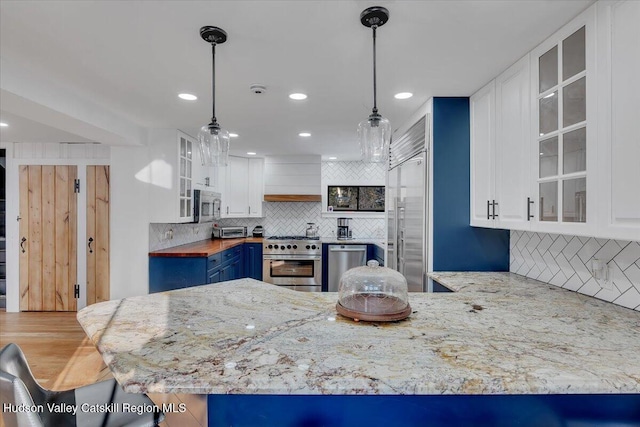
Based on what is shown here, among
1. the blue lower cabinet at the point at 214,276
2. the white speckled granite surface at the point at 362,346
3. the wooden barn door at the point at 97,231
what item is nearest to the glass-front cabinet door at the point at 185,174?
the blue lower cabinet at the point at 214,276

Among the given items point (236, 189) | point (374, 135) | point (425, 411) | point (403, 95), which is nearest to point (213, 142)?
point (374, 135)

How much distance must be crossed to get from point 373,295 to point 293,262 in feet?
11.6

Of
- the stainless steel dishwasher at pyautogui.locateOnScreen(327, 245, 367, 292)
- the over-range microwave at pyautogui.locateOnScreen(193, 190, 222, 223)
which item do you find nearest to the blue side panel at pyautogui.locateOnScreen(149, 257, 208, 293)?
the over-range microwave at pyautogui.locateOnScreen(193, 190, 222, 223)

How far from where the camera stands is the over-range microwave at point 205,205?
13.5 feet

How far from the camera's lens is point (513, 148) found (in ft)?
6.81

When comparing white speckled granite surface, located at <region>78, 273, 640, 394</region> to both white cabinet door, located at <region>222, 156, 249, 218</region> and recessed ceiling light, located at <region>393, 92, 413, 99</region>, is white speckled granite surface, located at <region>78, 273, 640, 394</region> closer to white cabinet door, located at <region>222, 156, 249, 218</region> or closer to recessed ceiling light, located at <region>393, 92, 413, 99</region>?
recessed ceiling light, located at <region>393, 92, 413, 99</region>

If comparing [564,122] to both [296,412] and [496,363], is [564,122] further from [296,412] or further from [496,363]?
[296,412]

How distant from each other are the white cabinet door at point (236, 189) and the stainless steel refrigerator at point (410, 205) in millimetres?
2543

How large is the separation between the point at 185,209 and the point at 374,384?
3.44 metres

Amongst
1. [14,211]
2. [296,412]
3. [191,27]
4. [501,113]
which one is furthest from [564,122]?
[14,211]

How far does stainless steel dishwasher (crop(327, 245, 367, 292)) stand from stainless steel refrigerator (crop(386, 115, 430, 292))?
1238mm

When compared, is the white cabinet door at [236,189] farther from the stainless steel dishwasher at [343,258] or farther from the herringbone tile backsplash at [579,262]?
the herringbone tile backsplash at [579,262]

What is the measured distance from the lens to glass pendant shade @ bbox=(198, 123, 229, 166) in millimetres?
1889

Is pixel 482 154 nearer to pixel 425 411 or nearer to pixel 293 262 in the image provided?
pixel 425 411
